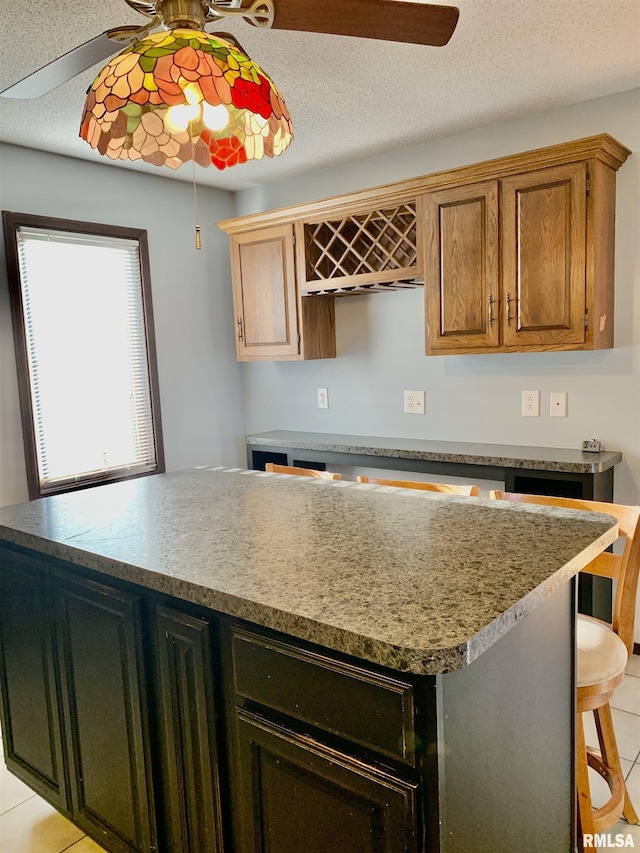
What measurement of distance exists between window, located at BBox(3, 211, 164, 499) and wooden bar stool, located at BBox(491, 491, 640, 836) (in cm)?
257

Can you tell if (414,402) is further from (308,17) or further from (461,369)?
(308,17)

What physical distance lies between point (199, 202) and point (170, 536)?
305 centimetres

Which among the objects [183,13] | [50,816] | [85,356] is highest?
[183,13]

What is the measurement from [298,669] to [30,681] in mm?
1193

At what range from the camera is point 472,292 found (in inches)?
119

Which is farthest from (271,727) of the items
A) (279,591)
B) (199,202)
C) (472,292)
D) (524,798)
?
(199,202)

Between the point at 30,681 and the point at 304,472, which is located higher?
the point at 304,472

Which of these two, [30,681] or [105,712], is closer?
[105,712]

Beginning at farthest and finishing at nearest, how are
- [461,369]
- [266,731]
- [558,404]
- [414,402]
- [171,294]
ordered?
[171,294], [414,402], [461,369], [558,404], [266,731]

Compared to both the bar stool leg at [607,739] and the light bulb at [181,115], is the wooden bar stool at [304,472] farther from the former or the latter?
the light bulb at [181,115]

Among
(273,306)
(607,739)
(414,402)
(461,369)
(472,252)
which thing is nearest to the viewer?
(607,739)

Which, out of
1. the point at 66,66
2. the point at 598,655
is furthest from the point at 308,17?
the point at 598,655

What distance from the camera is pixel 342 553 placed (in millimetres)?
1472

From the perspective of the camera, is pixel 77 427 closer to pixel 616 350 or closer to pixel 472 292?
pixel 472 292
